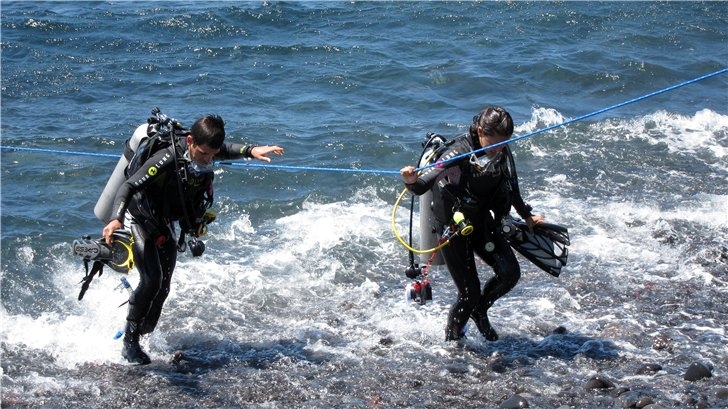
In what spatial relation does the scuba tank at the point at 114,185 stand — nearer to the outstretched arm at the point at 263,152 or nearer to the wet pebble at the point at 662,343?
the outstretched arm at the point at 263,152

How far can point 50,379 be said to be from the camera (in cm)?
727

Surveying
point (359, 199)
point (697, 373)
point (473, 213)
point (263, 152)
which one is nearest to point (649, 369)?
point (697, 373)

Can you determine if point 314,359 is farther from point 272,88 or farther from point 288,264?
point 272,88

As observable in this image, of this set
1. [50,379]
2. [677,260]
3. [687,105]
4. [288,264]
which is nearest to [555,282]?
[677,260]

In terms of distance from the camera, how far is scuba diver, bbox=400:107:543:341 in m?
6.65

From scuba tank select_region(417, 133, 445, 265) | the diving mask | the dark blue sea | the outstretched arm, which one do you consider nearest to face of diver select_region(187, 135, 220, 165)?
the outstretched arm

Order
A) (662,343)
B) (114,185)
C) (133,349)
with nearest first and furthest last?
(114,185)
(133,349)
(662,343)

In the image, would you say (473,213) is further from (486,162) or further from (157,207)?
(157,207)

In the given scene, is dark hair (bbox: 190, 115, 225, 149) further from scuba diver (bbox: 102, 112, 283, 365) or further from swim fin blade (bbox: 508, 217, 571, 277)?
swim fin blade (bbox: 508, 217, 571, 277)

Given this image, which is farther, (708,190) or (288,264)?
(708,190)

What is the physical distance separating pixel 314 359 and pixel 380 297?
1.56m

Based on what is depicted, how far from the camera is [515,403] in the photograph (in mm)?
6578

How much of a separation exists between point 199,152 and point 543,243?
3.00 metres

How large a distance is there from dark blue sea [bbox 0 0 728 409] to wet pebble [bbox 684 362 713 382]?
40 mm
